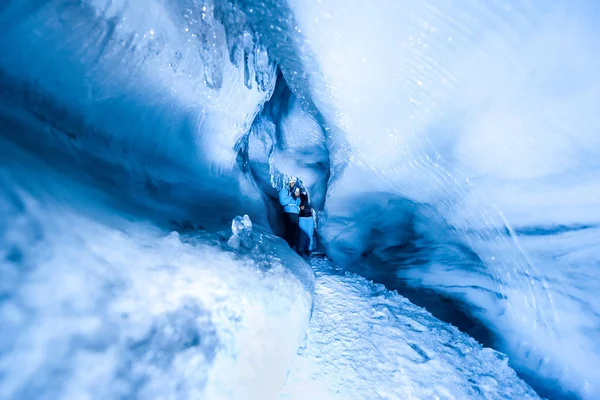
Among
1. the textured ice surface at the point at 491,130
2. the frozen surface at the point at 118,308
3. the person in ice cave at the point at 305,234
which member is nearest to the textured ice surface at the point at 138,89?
the frozen surface at the point at 118,308

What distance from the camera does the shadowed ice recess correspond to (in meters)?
1.07

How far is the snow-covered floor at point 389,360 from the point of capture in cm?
172

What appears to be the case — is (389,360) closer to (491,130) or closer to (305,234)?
(491,130)

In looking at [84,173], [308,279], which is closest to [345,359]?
[308,279]

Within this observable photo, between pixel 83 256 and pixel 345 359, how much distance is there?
168 cm

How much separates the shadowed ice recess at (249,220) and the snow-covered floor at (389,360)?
0.05ft

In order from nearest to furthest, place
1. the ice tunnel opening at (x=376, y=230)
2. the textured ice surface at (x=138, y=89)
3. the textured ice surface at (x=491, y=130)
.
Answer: the textured ice surface at (x=491, y=130)
the textured ice surface at (x=138, y=89)
the ice tunnel opening at (x=376, y=230)

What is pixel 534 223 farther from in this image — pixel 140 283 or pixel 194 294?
pixel 140 283

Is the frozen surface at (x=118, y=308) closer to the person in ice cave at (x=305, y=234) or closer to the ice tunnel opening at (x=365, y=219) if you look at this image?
the ice tunnel opening at (x=365, y=219)

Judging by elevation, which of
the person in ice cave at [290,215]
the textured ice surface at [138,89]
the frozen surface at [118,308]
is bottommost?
the frozen surface at [118,308]

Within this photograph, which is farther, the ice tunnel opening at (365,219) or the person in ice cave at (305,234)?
the person in ice cave at (305,234)

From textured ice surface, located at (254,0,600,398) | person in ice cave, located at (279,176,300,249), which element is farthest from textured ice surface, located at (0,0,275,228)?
person in ice cave, located at (279,176,300,249)

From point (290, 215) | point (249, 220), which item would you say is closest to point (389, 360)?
point (249, 220)

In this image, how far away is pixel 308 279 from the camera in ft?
7.88
